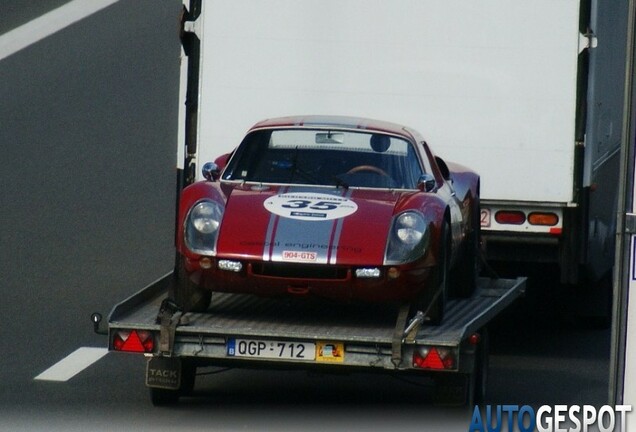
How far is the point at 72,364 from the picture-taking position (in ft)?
39.4

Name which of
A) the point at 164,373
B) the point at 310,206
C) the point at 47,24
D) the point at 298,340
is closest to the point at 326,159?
the point at 310,206

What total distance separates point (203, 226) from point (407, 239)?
4.07 ft

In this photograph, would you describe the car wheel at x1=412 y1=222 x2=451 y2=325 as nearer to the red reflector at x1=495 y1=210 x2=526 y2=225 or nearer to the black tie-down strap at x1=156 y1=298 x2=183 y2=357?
the black tie-down strap at x1=156 y1=298 x2=183 y2=357

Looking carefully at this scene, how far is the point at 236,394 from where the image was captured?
11.2 metres

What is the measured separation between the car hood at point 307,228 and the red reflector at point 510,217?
251 centimetres

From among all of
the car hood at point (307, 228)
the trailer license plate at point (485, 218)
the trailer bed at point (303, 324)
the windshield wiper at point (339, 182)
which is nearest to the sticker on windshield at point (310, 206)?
the car hood at point (307, 228)

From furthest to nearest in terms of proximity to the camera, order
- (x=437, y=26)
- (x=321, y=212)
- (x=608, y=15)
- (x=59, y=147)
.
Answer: (x=59, y=147) < (x=608, y=15) < (x=437, y=26) < (x=321, y=212)

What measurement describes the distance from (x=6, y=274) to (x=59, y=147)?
5570mm

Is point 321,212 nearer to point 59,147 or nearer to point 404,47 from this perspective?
point 404,47

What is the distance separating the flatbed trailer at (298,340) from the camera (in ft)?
31.7

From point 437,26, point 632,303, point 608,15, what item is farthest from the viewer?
point 608,15

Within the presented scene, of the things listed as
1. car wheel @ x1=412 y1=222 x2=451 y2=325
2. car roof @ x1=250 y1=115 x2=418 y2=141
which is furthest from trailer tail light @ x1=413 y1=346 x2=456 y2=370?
car roof @ x1=250 y1=115 x2=418 y2=141

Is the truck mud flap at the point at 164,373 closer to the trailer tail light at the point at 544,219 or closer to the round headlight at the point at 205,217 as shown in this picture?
the round headlight at the point at 205,217

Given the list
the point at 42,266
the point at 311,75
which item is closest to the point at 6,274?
the point at 42,266
